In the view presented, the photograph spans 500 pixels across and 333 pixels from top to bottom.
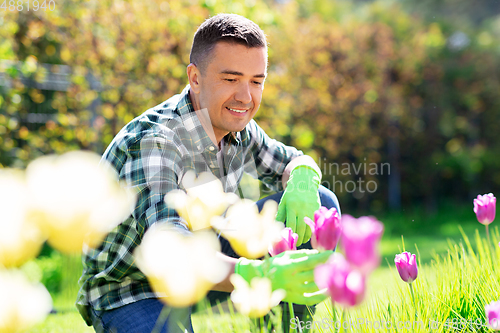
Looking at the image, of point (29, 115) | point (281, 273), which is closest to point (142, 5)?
point (29, 115)

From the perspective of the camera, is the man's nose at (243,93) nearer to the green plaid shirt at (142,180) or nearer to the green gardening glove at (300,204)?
the green plaid shirt at (142,180)

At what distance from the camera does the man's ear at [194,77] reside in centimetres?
154

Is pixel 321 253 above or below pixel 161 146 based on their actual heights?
below

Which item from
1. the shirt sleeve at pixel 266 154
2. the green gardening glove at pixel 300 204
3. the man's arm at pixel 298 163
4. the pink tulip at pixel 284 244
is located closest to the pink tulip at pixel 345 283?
the pink tulip at pixel 284 244

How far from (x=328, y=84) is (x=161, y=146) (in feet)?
14.6

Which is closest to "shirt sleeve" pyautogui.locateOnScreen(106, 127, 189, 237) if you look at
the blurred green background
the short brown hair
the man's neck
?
the man's neck

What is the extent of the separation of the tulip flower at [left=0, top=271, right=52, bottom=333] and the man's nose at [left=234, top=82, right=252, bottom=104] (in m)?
1.14

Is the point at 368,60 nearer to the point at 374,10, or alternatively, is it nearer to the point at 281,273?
the point at 374,10

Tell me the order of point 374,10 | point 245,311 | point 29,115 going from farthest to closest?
point 374,10
point 29,115
point 245,311

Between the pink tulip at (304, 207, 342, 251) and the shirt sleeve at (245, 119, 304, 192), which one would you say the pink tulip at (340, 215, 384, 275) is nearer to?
the pink tulip at (304, 207, 342, 251)

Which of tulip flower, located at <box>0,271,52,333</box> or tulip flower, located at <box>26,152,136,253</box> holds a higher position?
tulip flower, located at <box>26,152,136,253</box>

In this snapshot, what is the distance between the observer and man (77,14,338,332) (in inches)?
47.8

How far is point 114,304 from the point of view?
130 cm

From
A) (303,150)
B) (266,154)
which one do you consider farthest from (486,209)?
(303,150)
